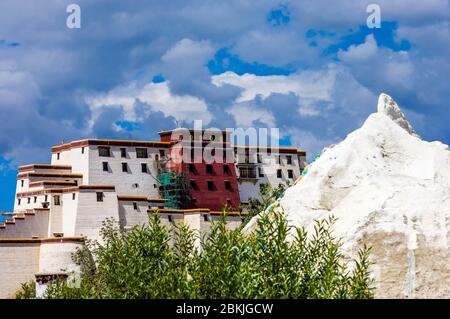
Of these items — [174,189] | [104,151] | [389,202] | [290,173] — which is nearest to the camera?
[389,202]

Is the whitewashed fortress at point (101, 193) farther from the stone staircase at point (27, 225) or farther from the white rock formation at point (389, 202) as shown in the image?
the white rock formation at point (389, 202)

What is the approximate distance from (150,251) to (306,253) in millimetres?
4489

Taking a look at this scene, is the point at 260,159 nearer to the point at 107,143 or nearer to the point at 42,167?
the point at 107,143

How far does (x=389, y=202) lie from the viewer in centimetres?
3478

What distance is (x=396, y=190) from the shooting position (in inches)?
1385

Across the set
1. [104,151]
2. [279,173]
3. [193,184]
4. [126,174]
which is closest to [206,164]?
[193,184]

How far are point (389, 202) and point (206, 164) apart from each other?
66.7 m

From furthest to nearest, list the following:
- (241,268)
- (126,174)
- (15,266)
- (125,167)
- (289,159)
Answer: (289,159), (125,167), (126,174), (15,266), (241,268)

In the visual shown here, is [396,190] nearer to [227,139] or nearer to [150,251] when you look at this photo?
[150,251]

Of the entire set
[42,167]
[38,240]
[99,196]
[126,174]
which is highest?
[42,167]

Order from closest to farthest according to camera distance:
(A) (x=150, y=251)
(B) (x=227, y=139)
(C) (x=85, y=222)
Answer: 1. (A) (x=150, y=251)
2. (C) (x=85, y=222)
3. (B) (x=227, y=139)

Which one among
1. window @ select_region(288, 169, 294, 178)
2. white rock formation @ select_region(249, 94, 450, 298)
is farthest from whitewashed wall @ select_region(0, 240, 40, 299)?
white rock formation @ select_region(249, 94, 450, 298)

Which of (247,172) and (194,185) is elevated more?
(247,172)
